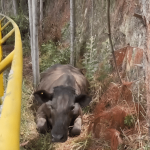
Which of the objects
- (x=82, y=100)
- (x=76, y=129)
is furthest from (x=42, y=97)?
(x=76, y=129)

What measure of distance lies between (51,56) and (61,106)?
493cm

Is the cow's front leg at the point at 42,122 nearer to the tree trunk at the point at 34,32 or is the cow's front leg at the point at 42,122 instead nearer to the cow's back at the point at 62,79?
the cow's back at the point at 62,79

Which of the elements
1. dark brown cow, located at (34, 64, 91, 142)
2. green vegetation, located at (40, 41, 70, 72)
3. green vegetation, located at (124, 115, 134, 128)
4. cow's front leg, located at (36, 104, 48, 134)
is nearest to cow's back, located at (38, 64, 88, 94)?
dark brown cow, located at (34, 64, 91, 142)

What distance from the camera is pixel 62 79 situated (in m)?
5.05

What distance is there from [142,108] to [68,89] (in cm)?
155

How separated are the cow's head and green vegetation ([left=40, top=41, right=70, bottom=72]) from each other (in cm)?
378

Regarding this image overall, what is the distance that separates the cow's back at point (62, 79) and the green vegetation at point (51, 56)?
4.27 feet

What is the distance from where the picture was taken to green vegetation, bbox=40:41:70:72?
7.88 metres

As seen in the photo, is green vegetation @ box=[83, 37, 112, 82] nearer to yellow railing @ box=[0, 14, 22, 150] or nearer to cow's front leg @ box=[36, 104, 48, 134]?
cow's front leg @ box=[36, 104, 48, 134]

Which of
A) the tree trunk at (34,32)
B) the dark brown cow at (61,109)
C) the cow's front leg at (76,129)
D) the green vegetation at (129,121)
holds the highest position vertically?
the tree trunk at (34,32)

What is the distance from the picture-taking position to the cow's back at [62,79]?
5.05 metres

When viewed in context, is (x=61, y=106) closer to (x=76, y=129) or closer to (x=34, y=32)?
(x=76, y=129)

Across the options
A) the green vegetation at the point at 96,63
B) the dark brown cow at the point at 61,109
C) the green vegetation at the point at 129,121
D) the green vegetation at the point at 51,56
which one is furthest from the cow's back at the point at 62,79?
the green vegetation at the point at 129,121

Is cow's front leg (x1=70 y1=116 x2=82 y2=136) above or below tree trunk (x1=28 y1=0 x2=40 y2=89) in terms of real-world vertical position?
below
